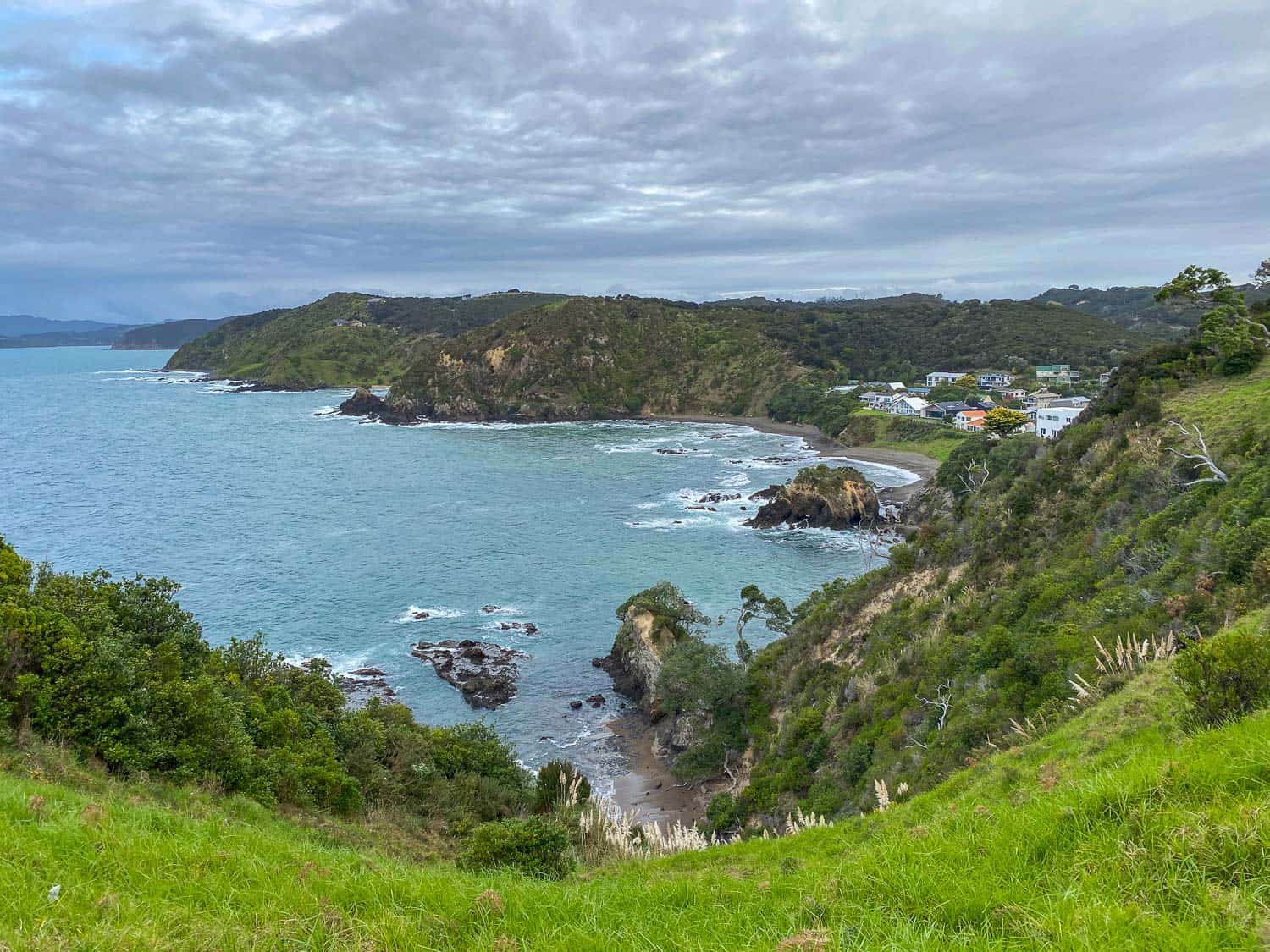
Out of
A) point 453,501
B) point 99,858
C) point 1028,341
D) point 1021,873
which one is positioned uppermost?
point 1028,341

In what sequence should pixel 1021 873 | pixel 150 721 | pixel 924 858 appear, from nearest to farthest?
1. pixel 1021 873
2. pixel 924 858
3. pixel 150 721

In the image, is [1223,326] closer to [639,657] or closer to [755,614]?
[755,614]

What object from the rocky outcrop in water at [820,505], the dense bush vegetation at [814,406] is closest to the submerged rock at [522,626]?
the rocky outcrop in water at [820,505]

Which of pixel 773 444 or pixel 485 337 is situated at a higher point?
pixel 485 337

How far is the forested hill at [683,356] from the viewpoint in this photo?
5369 inches

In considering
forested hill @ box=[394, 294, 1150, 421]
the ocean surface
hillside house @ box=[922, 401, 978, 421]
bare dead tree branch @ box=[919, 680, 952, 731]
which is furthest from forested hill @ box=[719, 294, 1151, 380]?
bare dead tree branch @ box=[919, 680, 952, 731]

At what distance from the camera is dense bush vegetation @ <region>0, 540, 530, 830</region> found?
12.2m

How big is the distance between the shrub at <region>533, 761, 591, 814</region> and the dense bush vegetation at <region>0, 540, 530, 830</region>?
2.47 feet

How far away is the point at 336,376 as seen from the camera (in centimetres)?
19275

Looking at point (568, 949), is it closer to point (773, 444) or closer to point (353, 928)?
point (353, 928)

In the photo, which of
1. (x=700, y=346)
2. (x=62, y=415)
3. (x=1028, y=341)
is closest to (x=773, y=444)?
(x=700, y=346)

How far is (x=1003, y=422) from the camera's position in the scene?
2788 inches

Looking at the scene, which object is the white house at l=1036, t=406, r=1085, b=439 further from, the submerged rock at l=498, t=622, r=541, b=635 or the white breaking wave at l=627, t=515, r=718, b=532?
the submerged rock at l=498, t=622, r=541, b=635

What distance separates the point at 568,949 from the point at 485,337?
493ft
